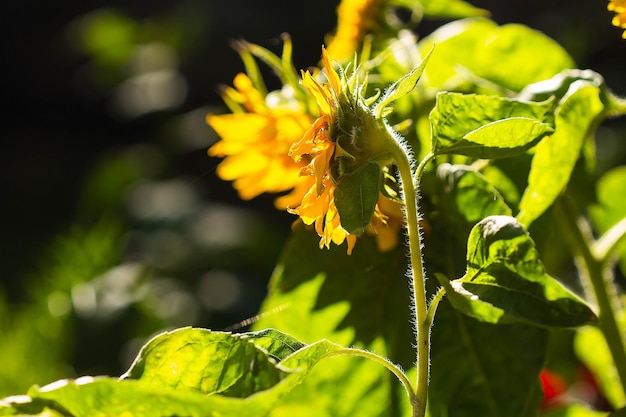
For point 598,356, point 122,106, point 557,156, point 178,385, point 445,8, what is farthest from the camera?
point 122,106

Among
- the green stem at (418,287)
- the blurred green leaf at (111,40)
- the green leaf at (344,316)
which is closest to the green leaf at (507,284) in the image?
the green stem at (418,287)

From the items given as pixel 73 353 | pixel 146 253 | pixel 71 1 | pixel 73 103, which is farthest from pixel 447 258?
pixel 71 1

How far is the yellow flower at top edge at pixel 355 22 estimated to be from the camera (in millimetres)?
569

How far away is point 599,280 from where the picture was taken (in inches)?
18.4

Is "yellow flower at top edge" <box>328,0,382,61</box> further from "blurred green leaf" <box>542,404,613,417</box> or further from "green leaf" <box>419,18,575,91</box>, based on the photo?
"blurred green leaf" <box>542,404,613,417</box>

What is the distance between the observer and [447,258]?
0.48m

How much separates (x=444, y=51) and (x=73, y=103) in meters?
2.35

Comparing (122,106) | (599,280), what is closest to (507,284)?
(599,280)

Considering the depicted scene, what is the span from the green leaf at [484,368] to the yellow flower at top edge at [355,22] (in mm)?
212

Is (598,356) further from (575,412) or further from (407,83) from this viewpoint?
(407,83)

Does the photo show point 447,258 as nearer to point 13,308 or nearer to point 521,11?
point 13,308

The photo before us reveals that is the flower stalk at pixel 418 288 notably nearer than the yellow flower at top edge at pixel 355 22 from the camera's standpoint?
Yes

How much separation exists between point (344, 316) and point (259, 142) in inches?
→ 4.3

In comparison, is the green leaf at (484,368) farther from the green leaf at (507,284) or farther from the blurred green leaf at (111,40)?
the blurred green leaf at (111,40)
